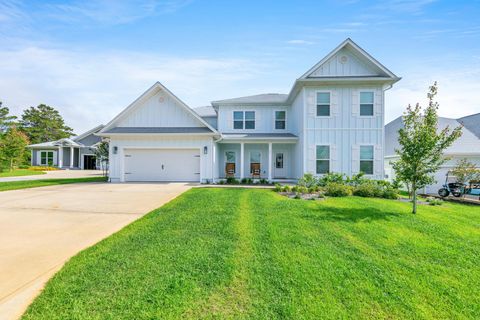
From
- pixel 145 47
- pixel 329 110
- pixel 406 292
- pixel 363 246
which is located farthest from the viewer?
pixel 329 110

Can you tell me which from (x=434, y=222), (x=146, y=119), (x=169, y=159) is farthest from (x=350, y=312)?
(x=146, y=119)

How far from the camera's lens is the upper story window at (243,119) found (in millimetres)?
17578

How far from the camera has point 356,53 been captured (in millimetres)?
13766

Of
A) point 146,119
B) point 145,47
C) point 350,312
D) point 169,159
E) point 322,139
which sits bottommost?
point 350,312

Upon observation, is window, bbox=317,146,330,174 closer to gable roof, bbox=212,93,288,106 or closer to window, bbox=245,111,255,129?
gable roof, bbox=212,93,288,106

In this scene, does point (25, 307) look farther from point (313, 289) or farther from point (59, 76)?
point (59, 76)

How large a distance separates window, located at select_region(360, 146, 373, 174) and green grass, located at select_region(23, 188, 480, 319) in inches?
309

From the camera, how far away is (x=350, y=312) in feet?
9.03

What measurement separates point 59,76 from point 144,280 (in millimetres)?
16193

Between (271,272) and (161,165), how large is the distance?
13.3 meters

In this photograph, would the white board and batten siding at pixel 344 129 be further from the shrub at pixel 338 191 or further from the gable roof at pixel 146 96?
the gable roof at pixel 146 96

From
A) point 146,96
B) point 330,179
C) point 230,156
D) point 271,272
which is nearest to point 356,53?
point 330,179

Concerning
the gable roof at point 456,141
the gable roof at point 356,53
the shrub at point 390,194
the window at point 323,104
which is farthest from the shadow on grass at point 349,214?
the gable roof at point 456,141

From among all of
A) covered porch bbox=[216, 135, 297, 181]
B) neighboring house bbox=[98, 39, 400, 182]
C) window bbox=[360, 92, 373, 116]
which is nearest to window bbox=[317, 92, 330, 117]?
neighboring house bbox=[98, 39, 400, 182]
